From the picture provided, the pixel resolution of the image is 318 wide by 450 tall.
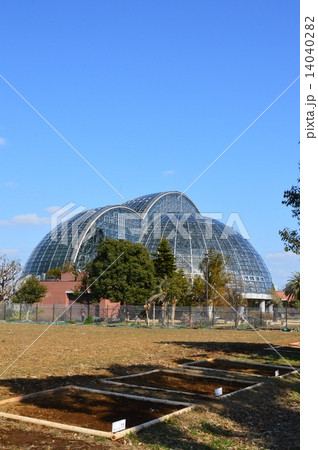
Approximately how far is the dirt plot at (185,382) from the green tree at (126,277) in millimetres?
43631

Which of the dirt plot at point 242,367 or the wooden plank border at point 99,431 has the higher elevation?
the wooden plank border at point 99,431

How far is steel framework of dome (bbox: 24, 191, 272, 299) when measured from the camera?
98.6 meters

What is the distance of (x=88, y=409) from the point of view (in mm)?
9492

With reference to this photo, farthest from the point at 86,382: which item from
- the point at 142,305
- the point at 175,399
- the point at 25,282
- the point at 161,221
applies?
the point at 161,221

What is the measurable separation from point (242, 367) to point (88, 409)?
8.25 metres

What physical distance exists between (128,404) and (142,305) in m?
49.3

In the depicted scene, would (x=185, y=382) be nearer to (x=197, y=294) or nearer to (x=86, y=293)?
(x=197, y=294)

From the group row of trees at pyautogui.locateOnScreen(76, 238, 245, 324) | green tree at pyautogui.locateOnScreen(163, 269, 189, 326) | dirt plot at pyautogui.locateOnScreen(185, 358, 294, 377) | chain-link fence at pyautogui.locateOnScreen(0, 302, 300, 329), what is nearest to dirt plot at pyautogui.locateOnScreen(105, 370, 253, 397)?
dirt plot at pyautogui.locateOnScreen(185, 358, 294, 377)

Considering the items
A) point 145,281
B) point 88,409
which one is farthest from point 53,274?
point 88,409

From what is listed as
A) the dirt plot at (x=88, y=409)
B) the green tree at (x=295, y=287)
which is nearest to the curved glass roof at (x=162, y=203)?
the green tree at (x=295, y=287)

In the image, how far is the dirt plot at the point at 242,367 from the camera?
15.6 meters

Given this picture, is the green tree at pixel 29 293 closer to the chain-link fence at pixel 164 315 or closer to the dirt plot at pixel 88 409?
the chain-link fence at pixel 164 315
